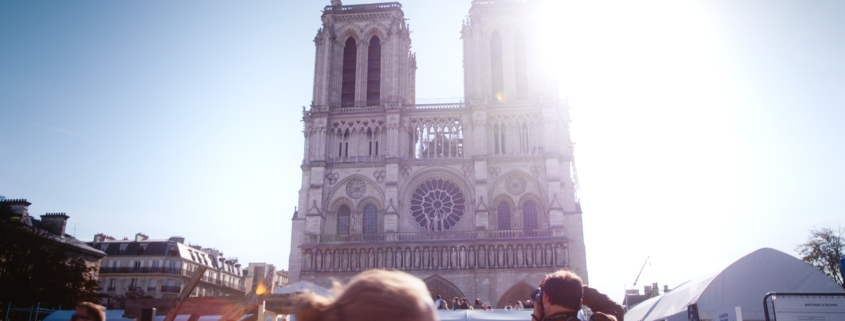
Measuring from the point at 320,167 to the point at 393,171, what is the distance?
4.19 metres

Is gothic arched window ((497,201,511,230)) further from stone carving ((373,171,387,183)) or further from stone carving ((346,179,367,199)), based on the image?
stone carving ((346,179,367,199))

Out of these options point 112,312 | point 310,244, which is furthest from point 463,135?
point 112,312

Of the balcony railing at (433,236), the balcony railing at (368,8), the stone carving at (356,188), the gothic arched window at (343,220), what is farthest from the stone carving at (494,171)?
the balcony railing at (368,8)

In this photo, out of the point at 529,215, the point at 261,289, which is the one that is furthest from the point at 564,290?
the point at 529,215

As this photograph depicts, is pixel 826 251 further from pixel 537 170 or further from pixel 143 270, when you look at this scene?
pixel 143 270

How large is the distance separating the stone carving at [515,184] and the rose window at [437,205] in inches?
103

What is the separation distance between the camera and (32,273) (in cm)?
2883

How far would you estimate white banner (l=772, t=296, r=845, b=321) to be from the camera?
21.5 feet

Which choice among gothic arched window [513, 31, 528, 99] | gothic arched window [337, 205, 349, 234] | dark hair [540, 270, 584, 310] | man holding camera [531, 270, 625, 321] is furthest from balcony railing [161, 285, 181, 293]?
dark hair [540, 270, 584, 310]

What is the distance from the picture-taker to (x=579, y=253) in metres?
34.9

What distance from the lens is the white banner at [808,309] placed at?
21.5 feet

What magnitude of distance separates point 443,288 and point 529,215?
637 centimetres

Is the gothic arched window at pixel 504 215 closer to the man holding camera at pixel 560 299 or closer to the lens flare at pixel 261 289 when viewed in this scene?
the lens flare at pixel 261 289

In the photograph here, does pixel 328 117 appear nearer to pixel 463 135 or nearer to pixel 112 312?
pixel 463 135
